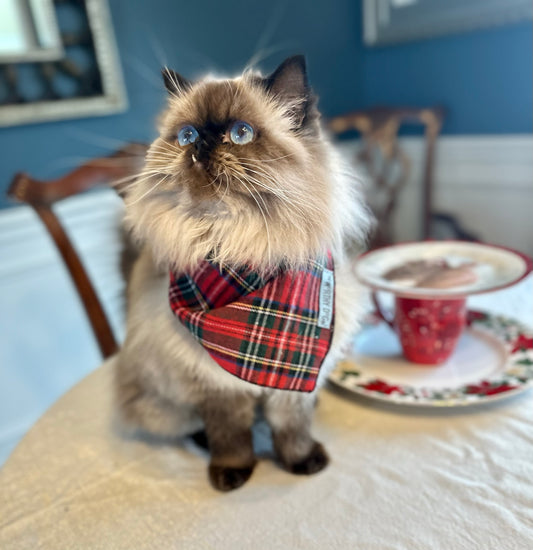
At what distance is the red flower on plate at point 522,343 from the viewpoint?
0.89m

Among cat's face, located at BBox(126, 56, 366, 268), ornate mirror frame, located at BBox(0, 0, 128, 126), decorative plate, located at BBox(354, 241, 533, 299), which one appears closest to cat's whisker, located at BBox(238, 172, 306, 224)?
cat's face, located at BBox(126, 56, 366, 268)

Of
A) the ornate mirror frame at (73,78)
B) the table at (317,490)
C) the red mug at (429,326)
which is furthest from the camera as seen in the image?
the ornate mirror frame at (73,78)

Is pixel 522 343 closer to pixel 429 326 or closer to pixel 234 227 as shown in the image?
pixel 429 326

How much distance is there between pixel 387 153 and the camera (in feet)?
7.13

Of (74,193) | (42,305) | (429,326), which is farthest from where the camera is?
(42,305)

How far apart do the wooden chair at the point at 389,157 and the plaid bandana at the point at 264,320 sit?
4.52ft

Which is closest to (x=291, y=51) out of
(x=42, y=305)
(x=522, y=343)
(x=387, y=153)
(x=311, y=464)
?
(x=387, y=153)

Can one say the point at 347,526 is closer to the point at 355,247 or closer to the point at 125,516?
the point at 125,516

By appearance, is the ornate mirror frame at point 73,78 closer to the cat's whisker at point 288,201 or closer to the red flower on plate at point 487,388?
the cat's whisker at point 288,201

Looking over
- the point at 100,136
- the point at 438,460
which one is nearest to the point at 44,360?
the point at 100,136

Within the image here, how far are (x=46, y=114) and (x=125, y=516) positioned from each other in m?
1.33

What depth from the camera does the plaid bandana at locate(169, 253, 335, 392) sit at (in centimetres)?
67

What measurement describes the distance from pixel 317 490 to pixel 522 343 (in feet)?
1.60

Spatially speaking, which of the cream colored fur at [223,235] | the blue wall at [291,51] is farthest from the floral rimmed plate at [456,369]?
the blue wall at [291,51]
